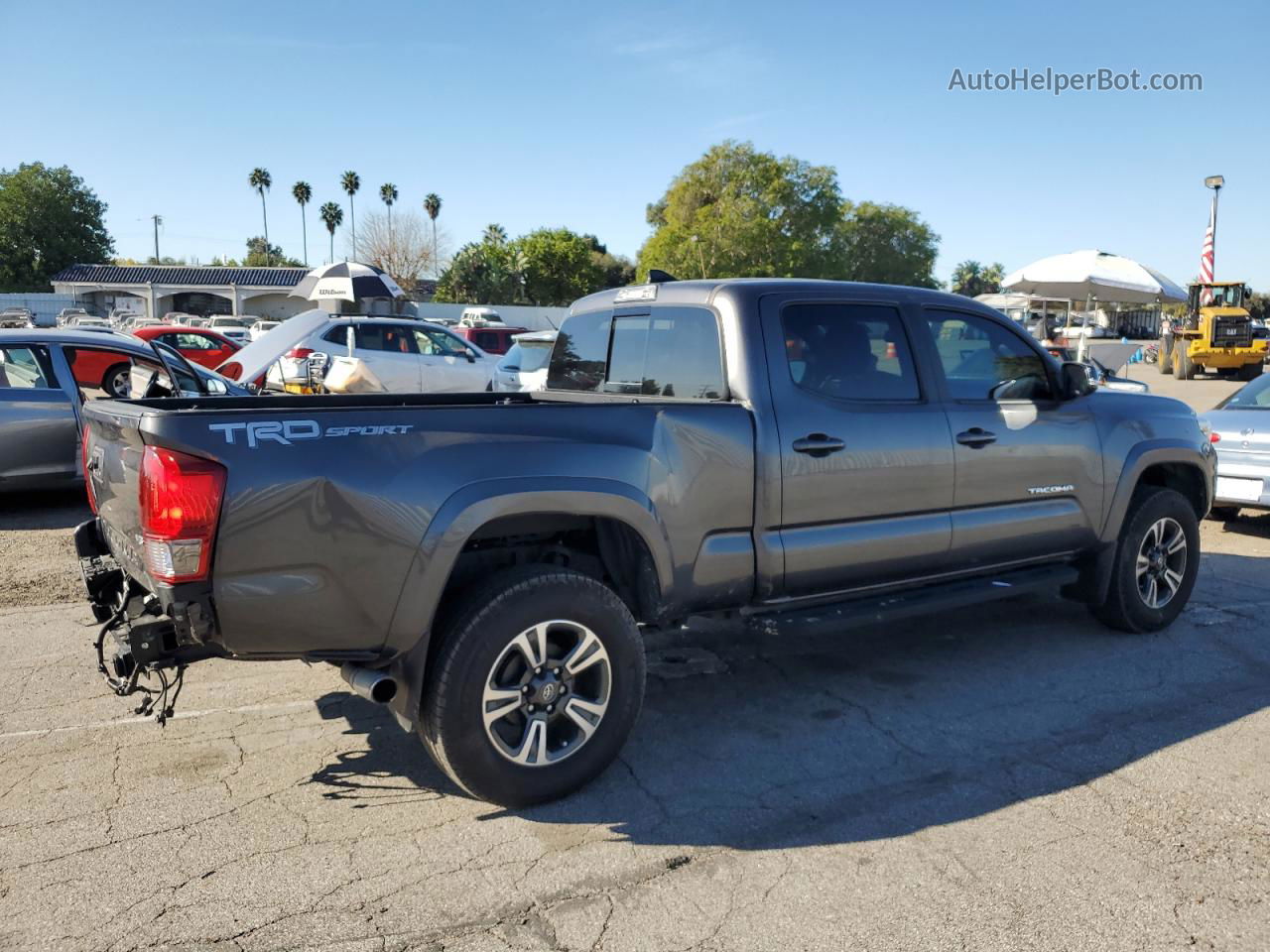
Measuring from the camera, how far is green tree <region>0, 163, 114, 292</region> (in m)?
77.2

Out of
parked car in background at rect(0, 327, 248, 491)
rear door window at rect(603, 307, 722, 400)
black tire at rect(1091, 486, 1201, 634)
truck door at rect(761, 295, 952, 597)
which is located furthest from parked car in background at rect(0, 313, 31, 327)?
black tire at rect(1091, 486, 1201, 634)

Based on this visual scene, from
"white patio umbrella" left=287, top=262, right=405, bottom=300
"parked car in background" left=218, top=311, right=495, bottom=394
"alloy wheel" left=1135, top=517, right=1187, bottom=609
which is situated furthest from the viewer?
"white patio umbrella" left=287, top=262, right=405, bottom=300

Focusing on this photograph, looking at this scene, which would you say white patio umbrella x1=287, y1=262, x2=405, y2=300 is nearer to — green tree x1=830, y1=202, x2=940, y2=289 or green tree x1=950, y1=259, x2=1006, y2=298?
green tree x1=830, y1=202, x2=940, y2=289

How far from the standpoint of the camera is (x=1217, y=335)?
28.3m

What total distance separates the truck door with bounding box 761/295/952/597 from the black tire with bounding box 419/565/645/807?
933 mm

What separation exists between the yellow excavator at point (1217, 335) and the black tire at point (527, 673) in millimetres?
29105

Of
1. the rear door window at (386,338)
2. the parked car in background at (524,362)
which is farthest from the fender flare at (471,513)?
the rear door window at (386,338)

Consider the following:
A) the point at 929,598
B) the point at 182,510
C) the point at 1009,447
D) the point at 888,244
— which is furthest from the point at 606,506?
the point at 888,244

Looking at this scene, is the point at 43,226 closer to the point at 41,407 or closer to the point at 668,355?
the point at 41,407

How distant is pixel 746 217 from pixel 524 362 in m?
47.1

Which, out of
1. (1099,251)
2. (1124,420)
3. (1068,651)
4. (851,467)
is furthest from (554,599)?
(1099,251)

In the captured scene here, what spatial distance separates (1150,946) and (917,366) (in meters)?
2.76

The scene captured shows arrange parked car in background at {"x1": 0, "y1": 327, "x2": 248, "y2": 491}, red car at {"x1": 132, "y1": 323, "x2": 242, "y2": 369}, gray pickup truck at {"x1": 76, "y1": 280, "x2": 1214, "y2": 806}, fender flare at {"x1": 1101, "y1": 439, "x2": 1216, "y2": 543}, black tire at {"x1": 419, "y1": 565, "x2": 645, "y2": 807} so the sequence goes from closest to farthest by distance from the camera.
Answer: gray pickup truck at {"x1": 76, "y1": 280, "x2": 1214, "y2": 806}
black tire at {"x1": 419, "y1": 565, "x2": 645, "y2": 807}
fender flare at {"x1": 1101, "y1": 439, "x2": 1216, "y2": 543}
parked car in background at {"x1": 0, "y1": 327, "x2": 248, "y2": 491}
red car at {"x1": 132, "y1": 323, "x2": 242, "y2": 369}

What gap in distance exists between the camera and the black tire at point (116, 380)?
961cm
